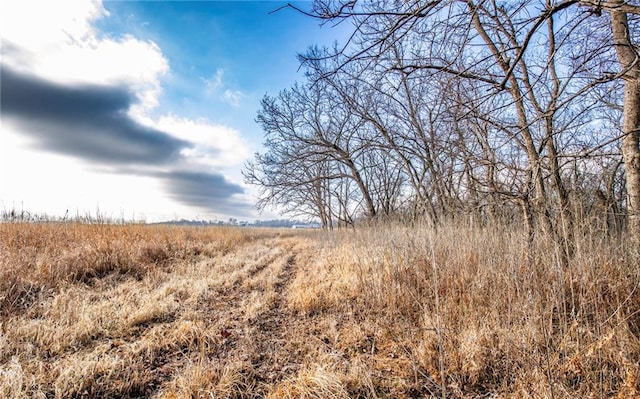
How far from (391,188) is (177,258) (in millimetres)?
11568

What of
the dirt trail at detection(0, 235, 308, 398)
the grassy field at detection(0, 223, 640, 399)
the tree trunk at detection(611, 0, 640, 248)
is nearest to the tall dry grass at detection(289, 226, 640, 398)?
the grassy field at detection(0, 223, 640, 399)

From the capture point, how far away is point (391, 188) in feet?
50.3

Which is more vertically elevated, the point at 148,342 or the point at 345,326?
the point at 148,342

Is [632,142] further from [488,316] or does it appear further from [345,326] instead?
[345,326]

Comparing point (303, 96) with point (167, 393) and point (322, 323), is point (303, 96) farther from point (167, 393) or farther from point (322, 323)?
point (167, 393)

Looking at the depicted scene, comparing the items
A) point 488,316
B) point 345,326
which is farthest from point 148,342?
point 488,316

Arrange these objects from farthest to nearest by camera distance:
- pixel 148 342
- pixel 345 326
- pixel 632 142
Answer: pixel 345 326, pixel 632 142, pixel 148 342

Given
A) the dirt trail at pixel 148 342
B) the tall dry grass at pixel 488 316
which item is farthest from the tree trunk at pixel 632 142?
the dirt trail at pixel 148 342

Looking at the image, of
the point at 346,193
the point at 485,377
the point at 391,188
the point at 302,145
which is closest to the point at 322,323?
the point at 485,377

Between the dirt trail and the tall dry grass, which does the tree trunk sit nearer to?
the tall dry grass

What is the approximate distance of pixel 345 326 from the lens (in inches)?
129

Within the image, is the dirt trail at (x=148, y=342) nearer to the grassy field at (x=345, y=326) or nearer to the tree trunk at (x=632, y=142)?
the grassy field at (x=345, y=326)

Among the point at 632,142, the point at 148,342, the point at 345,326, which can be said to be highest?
the point at 632,142

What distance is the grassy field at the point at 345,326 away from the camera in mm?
2061
